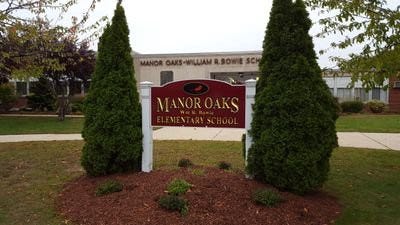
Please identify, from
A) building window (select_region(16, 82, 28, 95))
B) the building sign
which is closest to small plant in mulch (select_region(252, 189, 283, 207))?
the building sign

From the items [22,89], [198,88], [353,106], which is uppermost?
[22,89]

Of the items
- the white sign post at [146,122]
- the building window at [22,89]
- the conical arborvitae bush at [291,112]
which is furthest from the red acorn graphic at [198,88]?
the building window at [22,89]

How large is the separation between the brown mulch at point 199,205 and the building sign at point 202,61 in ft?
72.7

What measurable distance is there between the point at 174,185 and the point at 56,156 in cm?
500

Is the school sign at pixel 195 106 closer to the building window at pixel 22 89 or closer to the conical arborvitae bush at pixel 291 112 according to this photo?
the conical arborvitae bush at pixel 291 112

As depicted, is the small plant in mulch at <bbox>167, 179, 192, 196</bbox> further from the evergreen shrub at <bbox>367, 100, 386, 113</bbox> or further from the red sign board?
the evergreen shrub at <bbox>367, 100, 386, 113</bbox>

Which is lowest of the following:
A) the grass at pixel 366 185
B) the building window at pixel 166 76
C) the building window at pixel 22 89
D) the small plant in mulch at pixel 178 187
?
the grass at pixel 366 185

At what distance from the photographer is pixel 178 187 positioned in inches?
226

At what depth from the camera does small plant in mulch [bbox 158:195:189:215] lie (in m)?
5.28

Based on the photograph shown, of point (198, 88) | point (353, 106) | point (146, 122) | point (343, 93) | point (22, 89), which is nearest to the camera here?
point (198, 88)

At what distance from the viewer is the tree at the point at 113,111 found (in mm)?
6574

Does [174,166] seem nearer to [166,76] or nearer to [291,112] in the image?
[291,112]

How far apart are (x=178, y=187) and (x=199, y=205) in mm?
482

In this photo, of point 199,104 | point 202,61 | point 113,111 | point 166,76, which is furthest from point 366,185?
point 166,76
